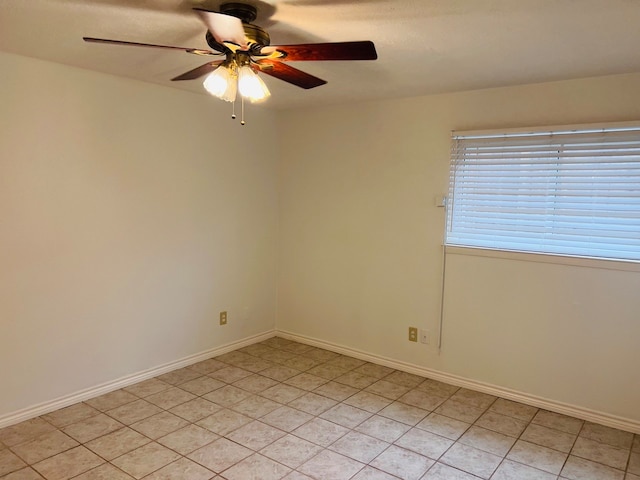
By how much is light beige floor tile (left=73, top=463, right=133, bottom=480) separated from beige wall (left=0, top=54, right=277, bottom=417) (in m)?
0.81

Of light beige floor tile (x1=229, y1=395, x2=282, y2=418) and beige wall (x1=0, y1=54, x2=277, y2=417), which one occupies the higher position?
beige wall (x1=0, y1=54, x2=277, y2=417)

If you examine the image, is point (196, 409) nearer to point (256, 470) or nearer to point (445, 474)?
point (256, 470)

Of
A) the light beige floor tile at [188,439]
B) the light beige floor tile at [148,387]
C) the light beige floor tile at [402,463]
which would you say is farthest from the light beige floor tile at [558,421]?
the light beige floor tile at [148,387]

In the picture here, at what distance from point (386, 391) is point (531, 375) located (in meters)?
0.98

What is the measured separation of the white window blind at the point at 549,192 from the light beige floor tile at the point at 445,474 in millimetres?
1474

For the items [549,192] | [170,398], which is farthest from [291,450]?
[549,192]

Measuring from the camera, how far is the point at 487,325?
3.20m

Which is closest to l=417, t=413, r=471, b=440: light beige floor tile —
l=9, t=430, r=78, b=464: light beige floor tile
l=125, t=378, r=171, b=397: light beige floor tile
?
l=125, t=378, r=171, b=397: light beige floor tile

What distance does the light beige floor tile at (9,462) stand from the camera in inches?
87.9

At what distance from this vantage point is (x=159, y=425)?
106 inches

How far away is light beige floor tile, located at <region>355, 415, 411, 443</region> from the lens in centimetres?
264

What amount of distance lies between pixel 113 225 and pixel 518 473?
111 inches

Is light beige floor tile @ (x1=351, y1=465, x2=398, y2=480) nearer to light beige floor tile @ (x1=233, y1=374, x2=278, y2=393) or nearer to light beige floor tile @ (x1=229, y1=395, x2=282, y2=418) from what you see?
light beige floor tile @ (x1=229, y1=395, x2=282, y2=418)

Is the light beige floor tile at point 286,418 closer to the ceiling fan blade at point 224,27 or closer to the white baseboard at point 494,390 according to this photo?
the white baseboard at point 494,390
